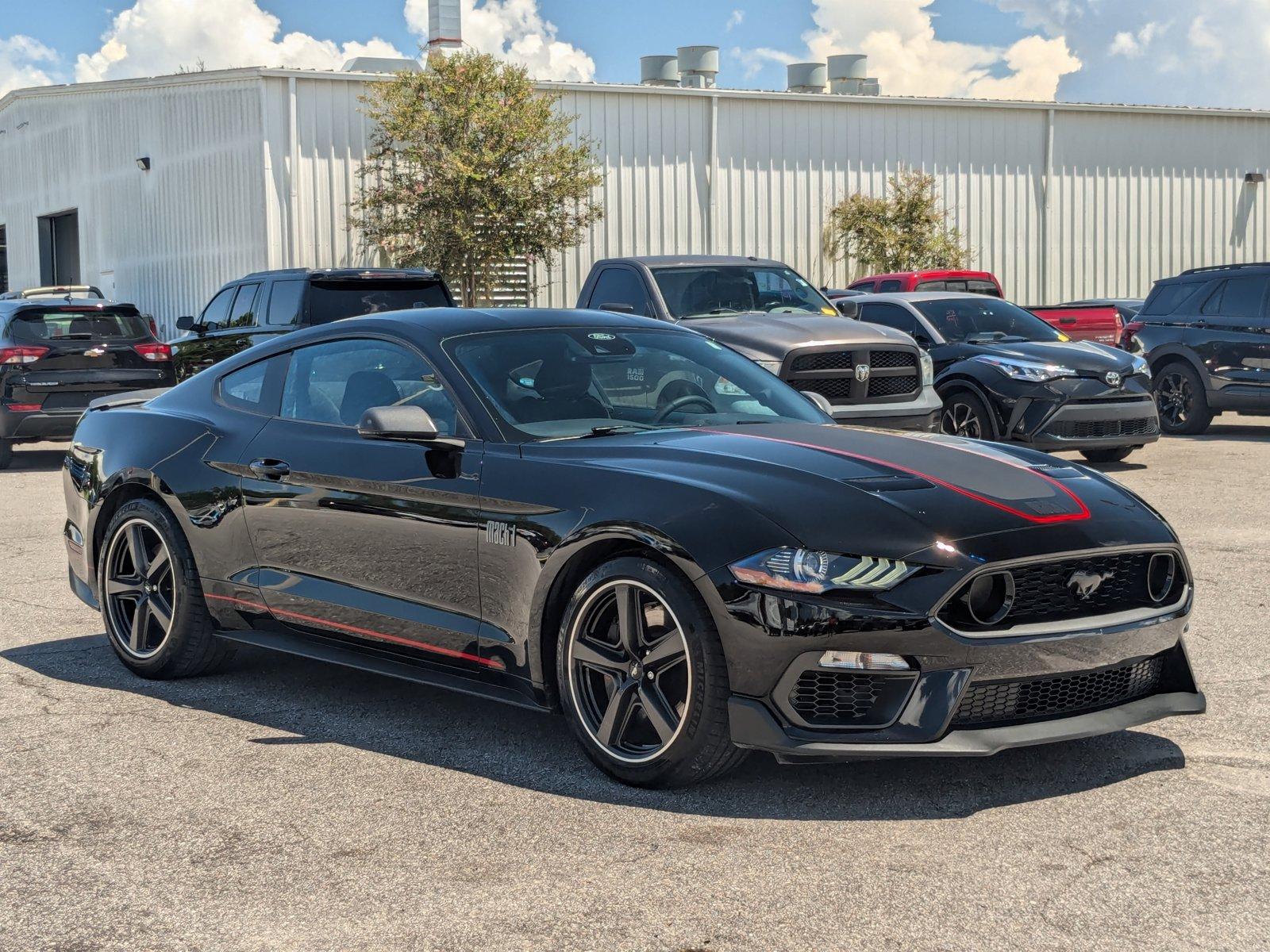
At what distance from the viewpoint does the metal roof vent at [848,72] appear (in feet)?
119

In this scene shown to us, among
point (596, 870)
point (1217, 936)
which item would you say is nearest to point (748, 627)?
point (596, 870)

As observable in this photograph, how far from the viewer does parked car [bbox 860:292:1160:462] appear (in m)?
13.4

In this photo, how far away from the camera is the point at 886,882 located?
3787 millimetres

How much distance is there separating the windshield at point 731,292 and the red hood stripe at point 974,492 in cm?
854

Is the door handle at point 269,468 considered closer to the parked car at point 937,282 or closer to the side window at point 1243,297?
the side window at point 1243,297

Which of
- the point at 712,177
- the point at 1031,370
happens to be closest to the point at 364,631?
the point at 1031,370

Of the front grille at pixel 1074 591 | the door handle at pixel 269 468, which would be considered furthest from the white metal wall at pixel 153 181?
the front grille at pixel 1074 591

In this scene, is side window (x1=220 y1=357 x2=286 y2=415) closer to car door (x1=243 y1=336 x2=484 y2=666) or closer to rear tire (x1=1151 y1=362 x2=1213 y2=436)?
car door (x1=243 y1=336 x2=484 y2=666)

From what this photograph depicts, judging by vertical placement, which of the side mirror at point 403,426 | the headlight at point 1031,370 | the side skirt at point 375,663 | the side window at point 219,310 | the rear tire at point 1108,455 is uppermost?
the side window at point 219,310

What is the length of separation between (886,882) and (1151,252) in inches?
1312

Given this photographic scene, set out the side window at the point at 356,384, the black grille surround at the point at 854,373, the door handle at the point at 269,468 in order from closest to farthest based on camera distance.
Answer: the side window at the point at 356,384 → the door handle at the point at 269,468 → the black grille surround at the point at 854,373

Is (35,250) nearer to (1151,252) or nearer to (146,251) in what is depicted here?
(146,251)

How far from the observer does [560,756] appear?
5.02m

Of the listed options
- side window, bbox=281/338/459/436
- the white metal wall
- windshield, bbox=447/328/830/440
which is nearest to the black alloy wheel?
side window, bbox=281/338/459/436
